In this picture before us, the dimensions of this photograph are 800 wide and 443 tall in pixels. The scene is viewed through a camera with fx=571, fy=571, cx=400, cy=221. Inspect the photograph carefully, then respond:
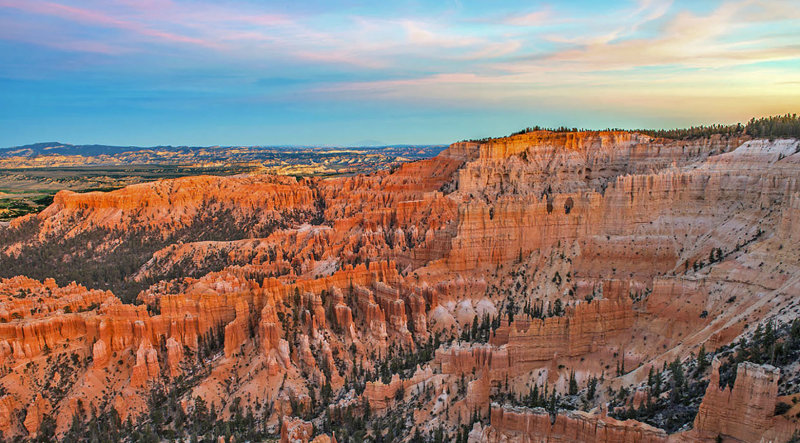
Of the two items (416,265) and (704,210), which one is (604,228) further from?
(416,265)

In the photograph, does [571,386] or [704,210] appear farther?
[704,210]

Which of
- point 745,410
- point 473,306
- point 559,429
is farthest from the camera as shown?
point 473,306

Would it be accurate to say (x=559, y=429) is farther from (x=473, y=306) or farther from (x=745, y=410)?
(x=473, y=306)

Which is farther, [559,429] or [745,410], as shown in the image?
[559,429]

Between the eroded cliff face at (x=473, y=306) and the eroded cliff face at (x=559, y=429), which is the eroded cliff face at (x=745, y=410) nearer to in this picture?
the eroded cliff face at (x=473, y=306)

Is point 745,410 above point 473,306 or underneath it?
above

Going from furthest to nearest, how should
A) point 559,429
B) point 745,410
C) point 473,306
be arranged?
point 473,306 < point 559,429 < point 745,410

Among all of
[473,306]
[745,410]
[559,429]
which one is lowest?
[473,306]

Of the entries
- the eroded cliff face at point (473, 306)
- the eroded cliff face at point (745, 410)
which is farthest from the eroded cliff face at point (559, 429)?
the eroded cliff face at point (745, 410)

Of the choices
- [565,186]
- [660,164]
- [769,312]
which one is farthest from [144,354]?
[660,164]

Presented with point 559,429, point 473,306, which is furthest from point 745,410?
point 473,306
